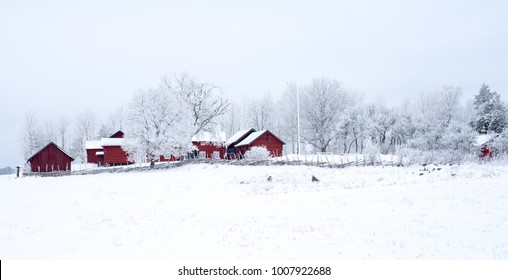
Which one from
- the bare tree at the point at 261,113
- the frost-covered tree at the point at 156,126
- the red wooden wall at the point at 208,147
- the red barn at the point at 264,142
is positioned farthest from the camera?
the bare tree at the point at 261,113

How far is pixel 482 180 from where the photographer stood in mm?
17484

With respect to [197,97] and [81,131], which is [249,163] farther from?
[81,131]

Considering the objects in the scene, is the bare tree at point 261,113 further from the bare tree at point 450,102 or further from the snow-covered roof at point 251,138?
the bare tree at point 450,102

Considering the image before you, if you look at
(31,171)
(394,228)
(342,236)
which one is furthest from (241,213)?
(31,171)

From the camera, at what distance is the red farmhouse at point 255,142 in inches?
2137

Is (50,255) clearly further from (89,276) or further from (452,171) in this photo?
(452,171)

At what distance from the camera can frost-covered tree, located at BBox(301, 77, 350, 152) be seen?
207 feet

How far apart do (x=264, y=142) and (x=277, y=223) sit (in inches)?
1696

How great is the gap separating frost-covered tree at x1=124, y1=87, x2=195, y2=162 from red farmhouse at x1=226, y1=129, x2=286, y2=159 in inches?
536

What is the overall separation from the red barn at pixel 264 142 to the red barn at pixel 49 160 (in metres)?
26.6

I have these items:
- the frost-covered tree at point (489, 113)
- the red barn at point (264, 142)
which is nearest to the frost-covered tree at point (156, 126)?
the red barn at point (264, 142)

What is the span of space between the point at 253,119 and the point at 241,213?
67.8 m

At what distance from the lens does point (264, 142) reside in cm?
5475

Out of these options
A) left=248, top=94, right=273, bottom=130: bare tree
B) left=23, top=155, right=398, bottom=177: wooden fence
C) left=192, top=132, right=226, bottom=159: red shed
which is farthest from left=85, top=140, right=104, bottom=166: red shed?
left=248, top=94, right=273, bottom=130: bare tree
